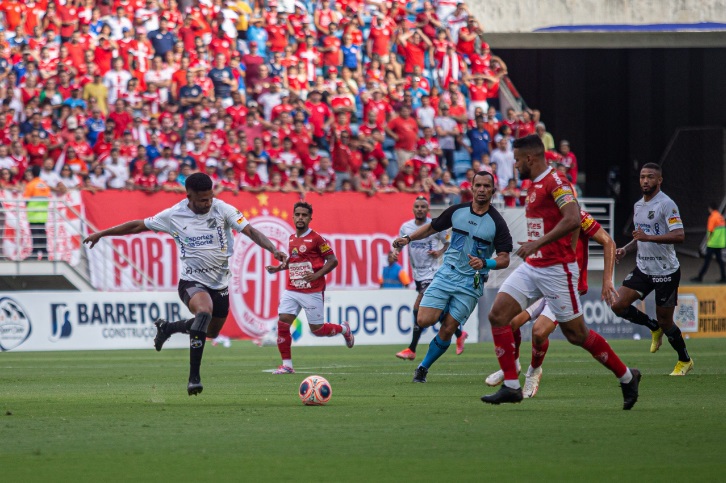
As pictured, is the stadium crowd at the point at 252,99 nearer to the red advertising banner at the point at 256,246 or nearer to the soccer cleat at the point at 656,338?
the red advertising banner at the point at 256,246

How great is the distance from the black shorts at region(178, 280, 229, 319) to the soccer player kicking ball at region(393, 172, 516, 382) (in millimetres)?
1849

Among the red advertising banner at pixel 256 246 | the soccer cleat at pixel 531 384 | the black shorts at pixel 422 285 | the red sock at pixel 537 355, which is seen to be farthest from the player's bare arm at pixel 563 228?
the red advertising banner at pixel 256 246

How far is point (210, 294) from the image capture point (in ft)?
41.1

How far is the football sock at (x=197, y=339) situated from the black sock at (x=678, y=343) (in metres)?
6.24

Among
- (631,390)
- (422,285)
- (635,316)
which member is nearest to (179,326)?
(631,390)

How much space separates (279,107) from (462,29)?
6.16m

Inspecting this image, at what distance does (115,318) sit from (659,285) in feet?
35.6

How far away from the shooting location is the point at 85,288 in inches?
931

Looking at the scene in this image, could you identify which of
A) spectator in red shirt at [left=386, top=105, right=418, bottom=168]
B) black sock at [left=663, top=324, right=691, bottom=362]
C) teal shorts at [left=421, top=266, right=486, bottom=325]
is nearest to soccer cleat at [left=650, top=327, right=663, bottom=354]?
black sock at [left=663, top=324, right=691, bottom=362]

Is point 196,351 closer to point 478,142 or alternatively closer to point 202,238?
point 202,238

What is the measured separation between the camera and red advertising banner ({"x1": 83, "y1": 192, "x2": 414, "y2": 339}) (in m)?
23.8

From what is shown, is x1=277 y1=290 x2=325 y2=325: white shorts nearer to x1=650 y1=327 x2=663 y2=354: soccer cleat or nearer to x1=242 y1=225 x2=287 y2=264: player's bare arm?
x1=242 y1=225 x2=287 y2=264: player's bare arm

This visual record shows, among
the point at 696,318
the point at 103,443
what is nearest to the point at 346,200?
the point at 696,318

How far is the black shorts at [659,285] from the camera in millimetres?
15703
